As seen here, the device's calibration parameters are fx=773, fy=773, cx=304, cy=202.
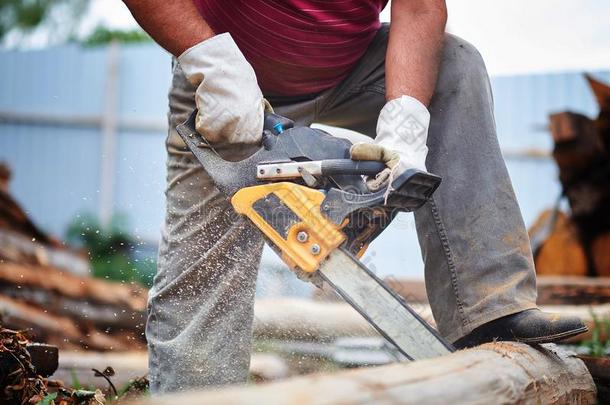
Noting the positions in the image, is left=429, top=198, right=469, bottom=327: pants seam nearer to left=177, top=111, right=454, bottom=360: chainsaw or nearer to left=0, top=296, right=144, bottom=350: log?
left=177, top=111, right=454, bottom=360: chainsaw

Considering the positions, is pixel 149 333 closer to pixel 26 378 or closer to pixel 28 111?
pixel 26 378

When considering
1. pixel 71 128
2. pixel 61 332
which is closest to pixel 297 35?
pixel 61 332

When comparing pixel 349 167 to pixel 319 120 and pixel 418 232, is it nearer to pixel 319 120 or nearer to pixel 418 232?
pixel 418 232

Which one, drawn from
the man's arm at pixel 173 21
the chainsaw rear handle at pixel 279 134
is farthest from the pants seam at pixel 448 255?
the man's arm at pixel 173 21

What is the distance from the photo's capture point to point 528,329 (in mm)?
2076

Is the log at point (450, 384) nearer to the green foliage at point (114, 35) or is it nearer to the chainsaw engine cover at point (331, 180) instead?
the chainsaw engine cover at point (331, 180)

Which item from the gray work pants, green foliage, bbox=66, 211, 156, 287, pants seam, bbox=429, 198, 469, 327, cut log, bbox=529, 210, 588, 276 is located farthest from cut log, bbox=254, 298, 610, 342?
green foliage, bbox=66, 211, 156, 287

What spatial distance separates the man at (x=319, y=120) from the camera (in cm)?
216

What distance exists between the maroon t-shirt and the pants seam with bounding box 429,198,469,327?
24.9 inches

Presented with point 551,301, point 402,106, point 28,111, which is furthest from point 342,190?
point 28,111

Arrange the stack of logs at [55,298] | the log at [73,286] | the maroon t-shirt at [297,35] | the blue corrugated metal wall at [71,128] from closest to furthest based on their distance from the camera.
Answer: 1. the maroon t-shirt at [297,35]
2. the stack of logs at [55,298]
3. the log at [73,286]
4. the blue corrugated metal wall at [71,128]

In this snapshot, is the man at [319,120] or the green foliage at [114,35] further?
the green foliage at [114,35]

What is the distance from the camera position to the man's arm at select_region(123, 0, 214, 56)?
2.17 m

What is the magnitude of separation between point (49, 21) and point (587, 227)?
11.7 m
